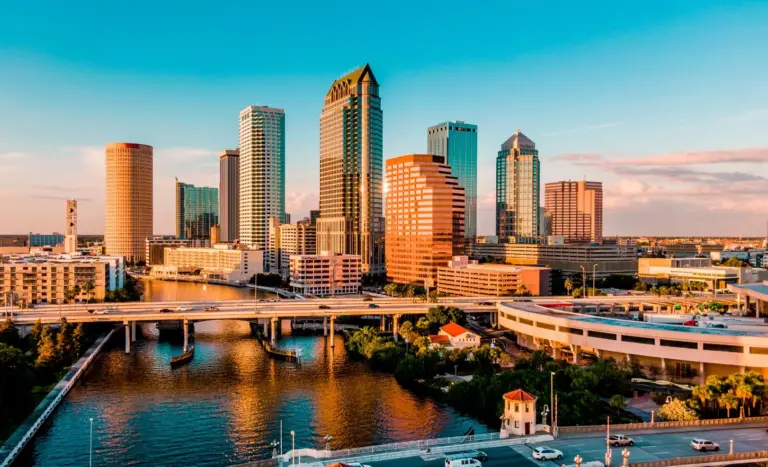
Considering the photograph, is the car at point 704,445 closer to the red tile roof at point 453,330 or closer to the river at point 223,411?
the river at point 223,411

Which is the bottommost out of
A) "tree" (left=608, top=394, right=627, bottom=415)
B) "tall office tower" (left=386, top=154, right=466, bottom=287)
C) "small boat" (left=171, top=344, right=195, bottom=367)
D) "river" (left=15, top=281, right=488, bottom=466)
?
"river" (left=15, top=281, right=488, bottom=466)

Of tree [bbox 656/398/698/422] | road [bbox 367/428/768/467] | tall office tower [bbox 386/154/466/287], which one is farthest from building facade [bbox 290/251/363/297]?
road [bbox 367/428/768/467]

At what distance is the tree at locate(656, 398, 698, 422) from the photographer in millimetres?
54938

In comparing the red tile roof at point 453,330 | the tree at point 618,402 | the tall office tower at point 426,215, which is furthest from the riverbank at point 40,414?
the tall office tower at point 426,215

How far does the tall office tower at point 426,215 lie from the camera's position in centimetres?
17788

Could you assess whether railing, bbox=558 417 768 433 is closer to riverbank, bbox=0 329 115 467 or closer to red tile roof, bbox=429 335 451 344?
riverbank, bbox=0 329 115 467

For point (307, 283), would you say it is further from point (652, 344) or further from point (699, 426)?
point (699, 426)

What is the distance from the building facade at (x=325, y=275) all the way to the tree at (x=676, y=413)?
459ft

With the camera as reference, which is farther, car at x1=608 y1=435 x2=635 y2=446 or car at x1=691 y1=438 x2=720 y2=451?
car at x1=608 y1=435 x2=635 y2=446

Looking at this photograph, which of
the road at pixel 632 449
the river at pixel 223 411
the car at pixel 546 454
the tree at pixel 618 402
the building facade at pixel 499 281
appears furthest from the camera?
the building facade at pixel 499 281

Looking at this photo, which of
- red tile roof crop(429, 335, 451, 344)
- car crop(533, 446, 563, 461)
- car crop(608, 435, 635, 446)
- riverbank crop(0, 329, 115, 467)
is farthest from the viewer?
red tile roof crop(429, 335, 451, 344)

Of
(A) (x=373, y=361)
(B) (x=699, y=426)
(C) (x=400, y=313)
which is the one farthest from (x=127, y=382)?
(B) (x=699, y=426)

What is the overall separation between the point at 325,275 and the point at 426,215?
3710 centimetres

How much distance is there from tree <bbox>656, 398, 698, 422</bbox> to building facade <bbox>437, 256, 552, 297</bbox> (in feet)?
→ 310
